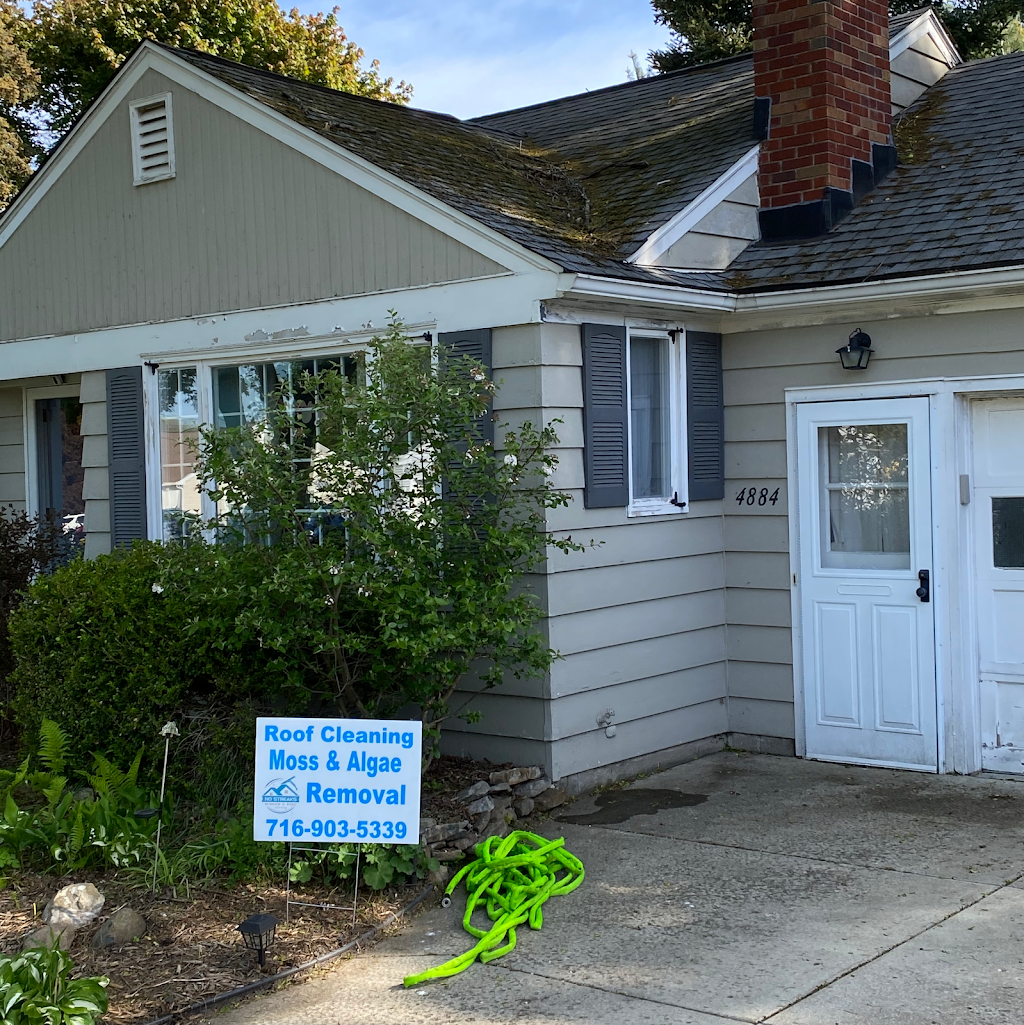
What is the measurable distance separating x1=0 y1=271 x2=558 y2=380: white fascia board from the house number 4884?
1972mm

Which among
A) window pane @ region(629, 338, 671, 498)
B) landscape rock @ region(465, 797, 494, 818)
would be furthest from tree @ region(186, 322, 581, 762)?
window pane @ region(629, 338, 671, 498)

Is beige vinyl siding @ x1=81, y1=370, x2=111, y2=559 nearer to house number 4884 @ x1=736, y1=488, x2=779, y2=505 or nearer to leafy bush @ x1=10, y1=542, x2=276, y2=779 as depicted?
leafy bush @ x1=10, y1=542, x2=276, y2=779

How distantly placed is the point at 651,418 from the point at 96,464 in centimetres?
398

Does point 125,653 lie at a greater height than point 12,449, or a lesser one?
lesser

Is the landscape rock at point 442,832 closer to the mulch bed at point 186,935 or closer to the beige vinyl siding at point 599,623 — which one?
the mulch bed at point 186,935

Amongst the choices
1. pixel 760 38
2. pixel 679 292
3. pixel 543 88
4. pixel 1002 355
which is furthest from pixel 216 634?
pixel 543 88


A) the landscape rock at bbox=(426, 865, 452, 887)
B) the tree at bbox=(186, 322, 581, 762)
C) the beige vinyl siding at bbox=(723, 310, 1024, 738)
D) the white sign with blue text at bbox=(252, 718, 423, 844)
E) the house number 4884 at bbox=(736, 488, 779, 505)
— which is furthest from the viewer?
the house number 4884 at bbox=(736, 488, 779, 505)

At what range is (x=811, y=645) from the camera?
7.43 meters

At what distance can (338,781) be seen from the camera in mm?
5004

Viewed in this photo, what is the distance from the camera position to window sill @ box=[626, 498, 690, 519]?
7.10 m

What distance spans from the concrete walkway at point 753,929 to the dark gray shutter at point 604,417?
1.68 m

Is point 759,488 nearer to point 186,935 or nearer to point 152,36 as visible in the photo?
point 186,935

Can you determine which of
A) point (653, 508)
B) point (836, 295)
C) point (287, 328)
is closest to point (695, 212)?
point (836, 295)

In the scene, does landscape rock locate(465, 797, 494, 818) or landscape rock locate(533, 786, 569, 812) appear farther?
landscape rock locate(533, 786, 569, 812)
